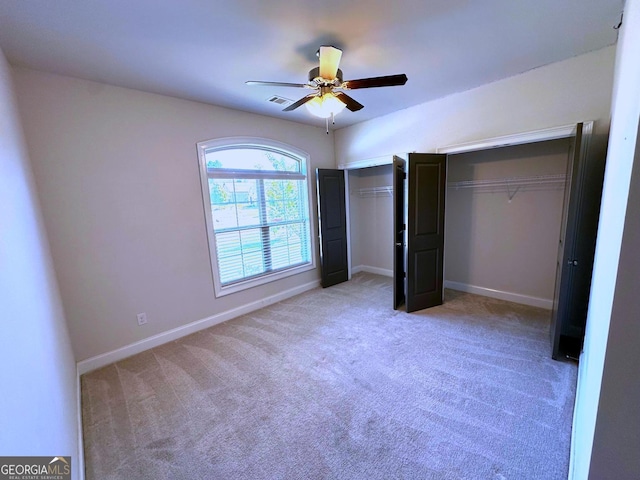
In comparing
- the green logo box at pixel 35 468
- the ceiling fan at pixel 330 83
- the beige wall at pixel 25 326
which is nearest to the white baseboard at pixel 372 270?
the ceiling fan at pixel 330 83

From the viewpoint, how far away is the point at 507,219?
11.2 ft

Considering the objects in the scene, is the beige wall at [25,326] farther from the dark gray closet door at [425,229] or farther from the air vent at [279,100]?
the dark gray closet door at [425,229]

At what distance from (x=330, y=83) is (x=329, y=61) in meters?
0.16

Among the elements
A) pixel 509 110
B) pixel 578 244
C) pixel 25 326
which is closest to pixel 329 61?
pixel 509 110

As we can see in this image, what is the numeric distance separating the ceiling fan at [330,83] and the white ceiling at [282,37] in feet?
0.54

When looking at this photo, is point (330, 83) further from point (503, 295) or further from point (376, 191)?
point (503, 295)

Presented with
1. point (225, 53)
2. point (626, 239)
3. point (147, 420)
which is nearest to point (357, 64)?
point (225, 53)

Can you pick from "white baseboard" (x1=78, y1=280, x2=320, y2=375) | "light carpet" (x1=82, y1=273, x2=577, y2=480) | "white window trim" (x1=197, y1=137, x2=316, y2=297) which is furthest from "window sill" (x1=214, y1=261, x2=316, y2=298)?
"light carpet" (x1=82, y1=273, x2=577, y2=480)

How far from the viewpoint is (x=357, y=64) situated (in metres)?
2.37

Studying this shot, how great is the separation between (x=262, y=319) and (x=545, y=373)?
2909mm

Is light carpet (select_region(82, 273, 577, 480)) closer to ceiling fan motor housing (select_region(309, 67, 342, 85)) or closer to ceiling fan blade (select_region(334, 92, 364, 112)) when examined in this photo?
ceiling fan blade (select_region(334, 92, 364, 112))

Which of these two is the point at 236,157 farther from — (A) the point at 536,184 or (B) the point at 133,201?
(A) the point at 536,184

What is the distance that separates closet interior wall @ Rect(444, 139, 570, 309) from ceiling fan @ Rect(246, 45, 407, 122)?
229 centimetres

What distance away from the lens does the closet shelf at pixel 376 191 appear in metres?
4.61
